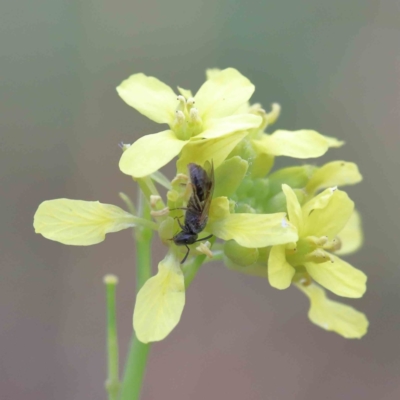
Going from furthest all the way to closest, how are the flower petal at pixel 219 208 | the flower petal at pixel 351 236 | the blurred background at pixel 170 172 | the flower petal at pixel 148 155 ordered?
the blurred background at pixel 170 172
the flower petal at pixel 351 236
the flower petal at pixel 219 208
the flower petal at pixel 148 155

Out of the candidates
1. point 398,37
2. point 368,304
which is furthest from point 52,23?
point 368,304

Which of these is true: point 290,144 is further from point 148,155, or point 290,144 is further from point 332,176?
point 148,155

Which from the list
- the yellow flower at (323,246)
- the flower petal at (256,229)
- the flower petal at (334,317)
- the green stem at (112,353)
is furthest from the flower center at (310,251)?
the green stem at (112,353)

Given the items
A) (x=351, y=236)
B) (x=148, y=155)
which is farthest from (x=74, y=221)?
(x=351, y=236)

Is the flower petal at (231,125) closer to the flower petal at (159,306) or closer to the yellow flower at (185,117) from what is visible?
the yellow flower at (185,117)

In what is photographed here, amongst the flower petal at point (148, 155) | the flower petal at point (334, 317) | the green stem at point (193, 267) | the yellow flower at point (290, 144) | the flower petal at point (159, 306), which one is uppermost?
the flower petal at point (148, 155)

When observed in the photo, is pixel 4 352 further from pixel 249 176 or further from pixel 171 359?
pixel 249 176

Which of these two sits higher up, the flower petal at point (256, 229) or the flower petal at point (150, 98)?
the flower petal at point (150, 98)
